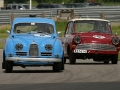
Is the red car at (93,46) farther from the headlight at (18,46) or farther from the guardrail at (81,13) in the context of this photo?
the guardrail at (81,13)

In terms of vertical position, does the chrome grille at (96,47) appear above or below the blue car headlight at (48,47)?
below

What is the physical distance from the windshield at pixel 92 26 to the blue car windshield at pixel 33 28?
3233 mm

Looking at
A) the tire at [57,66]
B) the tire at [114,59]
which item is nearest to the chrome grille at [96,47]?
the tire at [114,59]

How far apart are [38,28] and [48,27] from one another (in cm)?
34

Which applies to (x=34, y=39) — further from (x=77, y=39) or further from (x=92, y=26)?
(x=92, y=26)

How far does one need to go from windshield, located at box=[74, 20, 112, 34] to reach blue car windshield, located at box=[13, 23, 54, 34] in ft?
10.6

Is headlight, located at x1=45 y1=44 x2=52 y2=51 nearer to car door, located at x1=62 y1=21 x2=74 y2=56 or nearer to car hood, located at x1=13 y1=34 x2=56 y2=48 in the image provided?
car hood, located at x1=13 y1=34 x2=56 y2=48

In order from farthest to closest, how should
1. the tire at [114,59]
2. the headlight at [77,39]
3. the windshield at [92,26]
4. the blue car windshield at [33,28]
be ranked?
the windshield at [92,26] → the tire at [114,59] → the headlight at [77,39] → the blue car windshield at [33,28]

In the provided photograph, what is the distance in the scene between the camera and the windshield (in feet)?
78.0

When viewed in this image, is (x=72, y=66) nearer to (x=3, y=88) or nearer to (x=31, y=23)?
(x=31, y=23)

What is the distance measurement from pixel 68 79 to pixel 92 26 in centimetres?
737

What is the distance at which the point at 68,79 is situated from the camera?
16.9m

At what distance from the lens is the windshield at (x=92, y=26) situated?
936 inches

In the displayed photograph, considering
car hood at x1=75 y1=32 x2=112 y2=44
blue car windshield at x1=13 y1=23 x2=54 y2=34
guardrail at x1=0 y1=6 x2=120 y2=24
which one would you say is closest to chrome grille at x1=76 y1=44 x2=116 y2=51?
car hood at x1=75 y1=32 x2=112 y2=44
